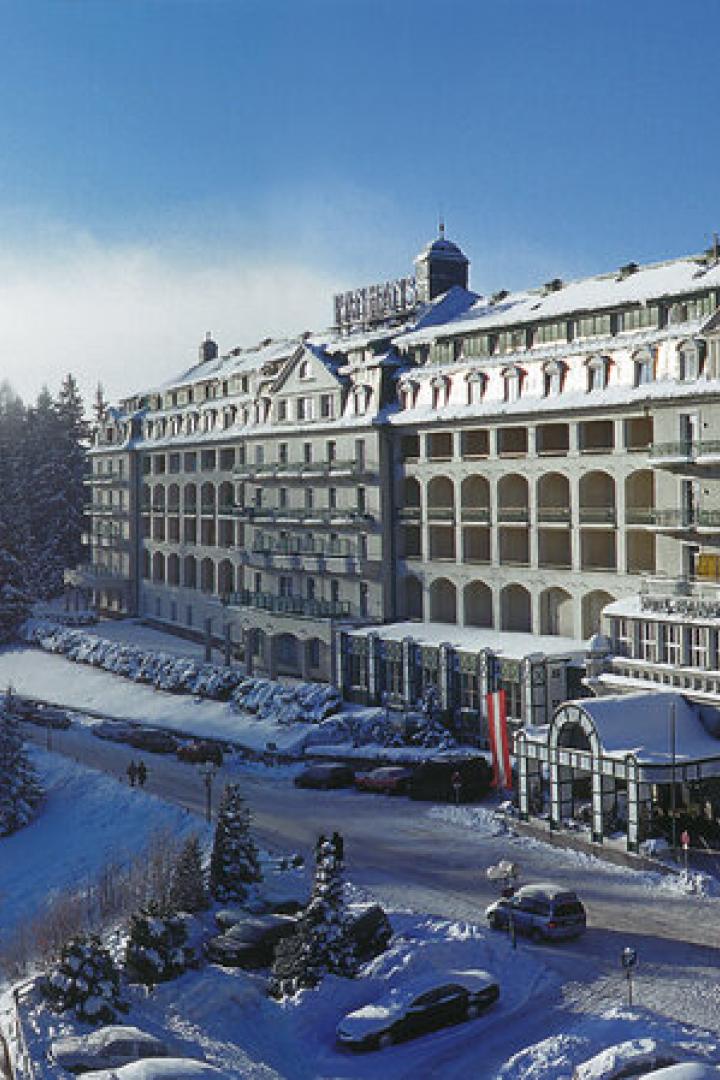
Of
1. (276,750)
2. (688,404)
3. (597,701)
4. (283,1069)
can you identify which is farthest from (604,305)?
(283,1069)

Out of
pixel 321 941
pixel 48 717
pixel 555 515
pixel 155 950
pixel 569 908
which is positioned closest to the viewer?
pixel 321 941

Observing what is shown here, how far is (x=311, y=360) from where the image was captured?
74750 mm

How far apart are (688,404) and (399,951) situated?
28.0m

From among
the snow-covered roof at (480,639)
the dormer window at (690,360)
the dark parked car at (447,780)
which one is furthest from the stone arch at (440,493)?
the dark parked car at (447,780)

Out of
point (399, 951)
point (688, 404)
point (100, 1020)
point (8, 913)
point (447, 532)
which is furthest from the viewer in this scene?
point (447, 532)

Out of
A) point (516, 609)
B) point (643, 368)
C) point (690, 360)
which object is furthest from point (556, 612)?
point (690, 360)

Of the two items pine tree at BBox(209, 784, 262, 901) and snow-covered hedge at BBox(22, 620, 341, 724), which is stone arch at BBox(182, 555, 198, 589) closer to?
snow-covered hedge at BBox(22, 620, 341, 724)

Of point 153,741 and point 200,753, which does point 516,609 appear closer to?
point 200,753

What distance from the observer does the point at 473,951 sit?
3278 cm

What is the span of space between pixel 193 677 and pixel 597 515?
2962 cm

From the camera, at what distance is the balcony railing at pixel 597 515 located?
57.2 m

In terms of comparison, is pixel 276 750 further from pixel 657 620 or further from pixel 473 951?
pixel 473 951

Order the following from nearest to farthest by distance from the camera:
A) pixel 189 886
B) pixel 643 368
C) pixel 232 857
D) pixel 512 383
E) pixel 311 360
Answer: pixel 189 886, pixel 232 857, pixel 643 368, pixel 512 383, pixel 311 360

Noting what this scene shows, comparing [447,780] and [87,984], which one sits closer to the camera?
[87,984]
